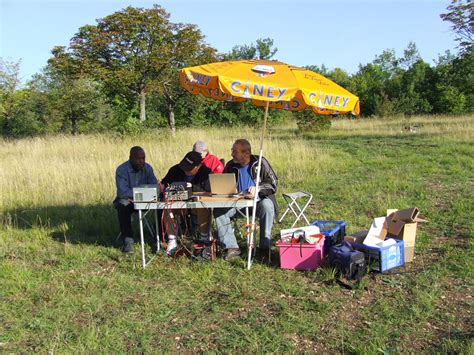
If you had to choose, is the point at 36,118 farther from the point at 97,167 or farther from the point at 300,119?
the point at 97,167

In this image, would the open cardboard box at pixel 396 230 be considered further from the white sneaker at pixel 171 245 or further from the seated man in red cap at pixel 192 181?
the white sneaker at pixel 171 245

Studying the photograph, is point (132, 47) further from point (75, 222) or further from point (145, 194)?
point (145, 194)

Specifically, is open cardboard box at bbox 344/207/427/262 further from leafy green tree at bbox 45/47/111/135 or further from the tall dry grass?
leafy green tree at bbox 45/47/111/135

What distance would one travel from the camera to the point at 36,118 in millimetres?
22844

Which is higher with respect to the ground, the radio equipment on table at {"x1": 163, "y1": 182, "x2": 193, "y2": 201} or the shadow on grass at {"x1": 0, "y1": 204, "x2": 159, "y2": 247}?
the radio equipment on table at {"x1": 163, "y1": 182, "x2": 193, "y2": 201}

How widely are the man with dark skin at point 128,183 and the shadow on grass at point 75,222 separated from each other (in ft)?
1.03

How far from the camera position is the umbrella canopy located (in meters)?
3.81

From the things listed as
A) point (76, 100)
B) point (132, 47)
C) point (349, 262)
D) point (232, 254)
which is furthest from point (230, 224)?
point (76, 100)

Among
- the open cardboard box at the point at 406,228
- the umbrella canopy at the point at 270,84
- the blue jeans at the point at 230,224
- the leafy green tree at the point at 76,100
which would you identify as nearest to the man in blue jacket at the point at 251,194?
the blue jeans at the point at 230,224

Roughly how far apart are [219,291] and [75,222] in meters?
3.17

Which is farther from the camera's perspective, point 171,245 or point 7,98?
point 7,98

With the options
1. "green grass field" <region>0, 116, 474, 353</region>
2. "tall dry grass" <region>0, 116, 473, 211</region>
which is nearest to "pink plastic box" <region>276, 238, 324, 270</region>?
"green grass field" <region>0, 116, 474, 353</region>

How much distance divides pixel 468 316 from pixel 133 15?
52.1ft

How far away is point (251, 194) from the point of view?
14.8ft
